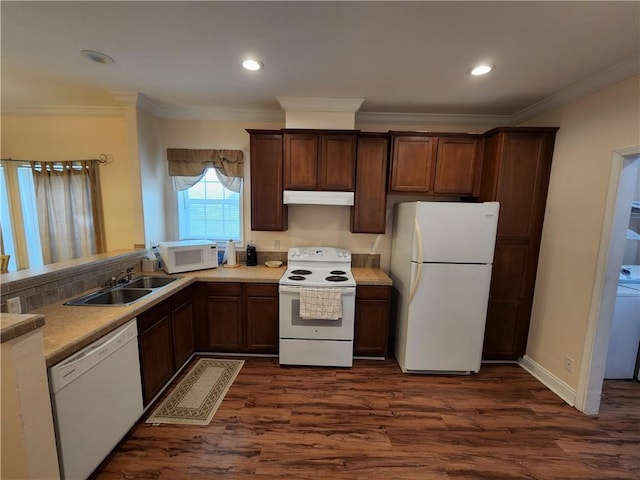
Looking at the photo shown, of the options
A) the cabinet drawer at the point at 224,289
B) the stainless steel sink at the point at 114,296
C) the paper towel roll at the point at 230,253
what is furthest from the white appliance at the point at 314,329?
the stainless steel sink at the point at 114,296

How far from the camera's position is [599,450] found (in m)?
A: 1.84

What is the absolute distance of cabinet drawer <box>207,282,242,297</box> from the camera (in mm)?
2740

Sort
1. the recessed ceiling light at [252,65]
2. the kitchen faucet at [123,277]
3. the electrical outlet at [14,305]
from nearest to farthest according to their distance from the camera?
the electrical outlet at [14,305] → the recessed ceiling light at [252,65] → the kitchen faucet at [123,277]

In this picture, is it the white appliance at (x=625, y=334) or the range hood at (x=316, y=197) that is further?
the range hood at (x=316, y=197)

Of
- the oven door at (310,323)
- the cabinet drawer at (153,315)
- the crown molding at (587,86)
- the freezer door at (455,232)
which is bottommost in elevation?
the oven door at (310,323)

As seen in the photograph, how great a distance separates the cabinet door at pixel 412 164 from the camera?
2777 millimetres

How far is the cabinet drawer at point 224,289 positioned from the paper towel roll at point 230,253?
462 mm

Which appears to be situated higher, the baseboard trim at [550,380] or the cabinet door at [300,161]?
the cabinet door at [300,161]

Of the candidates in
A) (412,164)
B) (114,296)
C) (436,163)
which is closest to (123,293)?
(114,296)

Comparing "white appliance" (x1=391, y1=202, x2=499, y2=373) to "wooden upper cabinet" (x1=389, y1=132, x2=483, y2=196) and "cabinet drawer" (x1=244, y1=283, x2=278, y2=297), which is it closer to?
"wooden upper cabinet" (x1=389, y1=132, x2=483, y2=196)

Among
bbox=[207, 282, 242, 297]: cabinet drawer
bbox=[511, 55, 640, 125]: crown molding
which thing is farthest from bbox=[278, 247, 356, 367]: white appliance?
bbox=[511, 55, 640, 125]: crown molding

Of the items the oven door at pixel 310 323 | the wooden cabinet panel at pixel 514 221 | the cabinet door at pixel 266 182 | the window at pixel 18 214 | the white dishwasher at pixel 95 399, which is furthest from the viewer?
the window at pixel 18 214

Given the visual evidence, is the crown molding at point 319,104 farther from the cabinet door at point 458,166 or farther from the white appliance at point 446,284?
the white appliance at point 446,284

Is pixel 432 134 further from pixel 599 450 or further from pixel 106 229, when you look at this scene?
pixel 106 229
